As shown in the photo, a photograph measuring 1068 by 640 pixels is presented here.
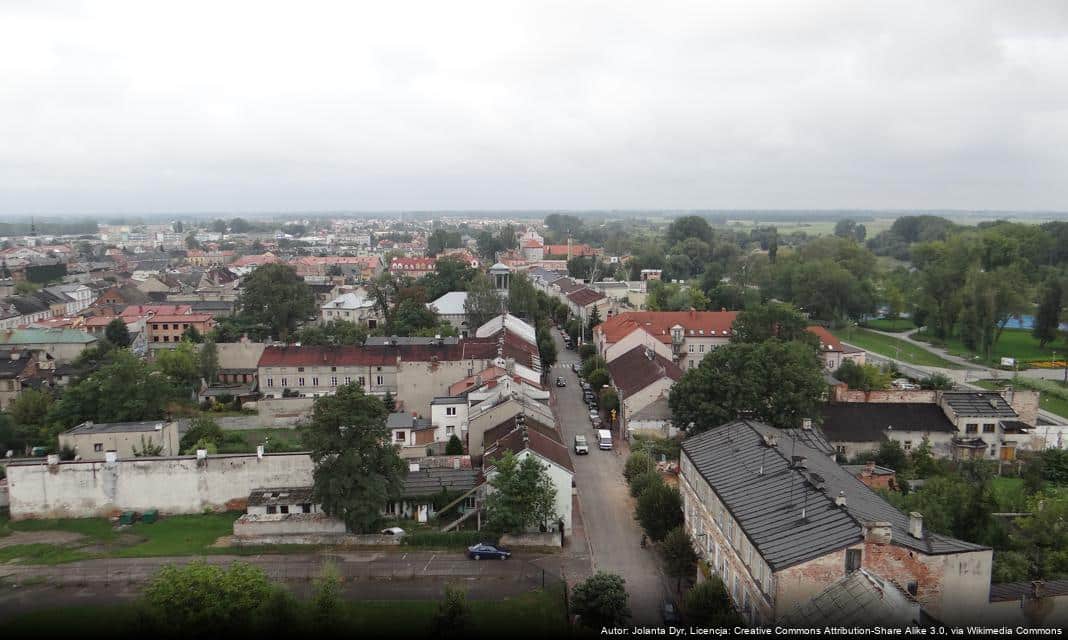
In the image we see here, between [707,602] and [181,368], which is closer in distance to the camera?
[707,602]

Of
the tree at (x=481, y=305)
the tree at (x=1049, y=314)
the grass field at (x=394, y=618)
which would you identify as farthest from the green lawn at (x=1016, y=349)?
the grass field at (x=394, y=618)

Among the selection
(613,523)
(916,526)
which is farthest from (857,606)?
(613,523)

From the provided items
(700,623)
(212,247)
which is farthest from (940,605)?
(212,247)

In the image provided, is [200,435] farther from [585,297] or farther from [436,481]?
[585,297]

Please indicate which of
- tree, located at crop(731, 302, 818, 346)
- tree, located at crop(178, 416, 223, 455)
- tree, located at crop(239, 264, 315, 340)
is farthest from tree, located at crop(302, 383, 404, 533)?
tree, located at crop(239, 264, 315, 340)

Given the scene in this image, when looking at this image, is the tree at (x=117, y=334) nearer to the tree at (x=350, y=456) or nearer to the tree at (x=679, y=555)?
the tree at (x=350, y=456)

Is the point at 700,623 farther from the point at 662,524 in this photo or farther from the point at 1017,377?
the point at 1017,377

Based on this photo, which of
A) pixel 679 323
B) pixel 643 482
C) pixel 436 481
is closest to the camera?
pixel 643 482
